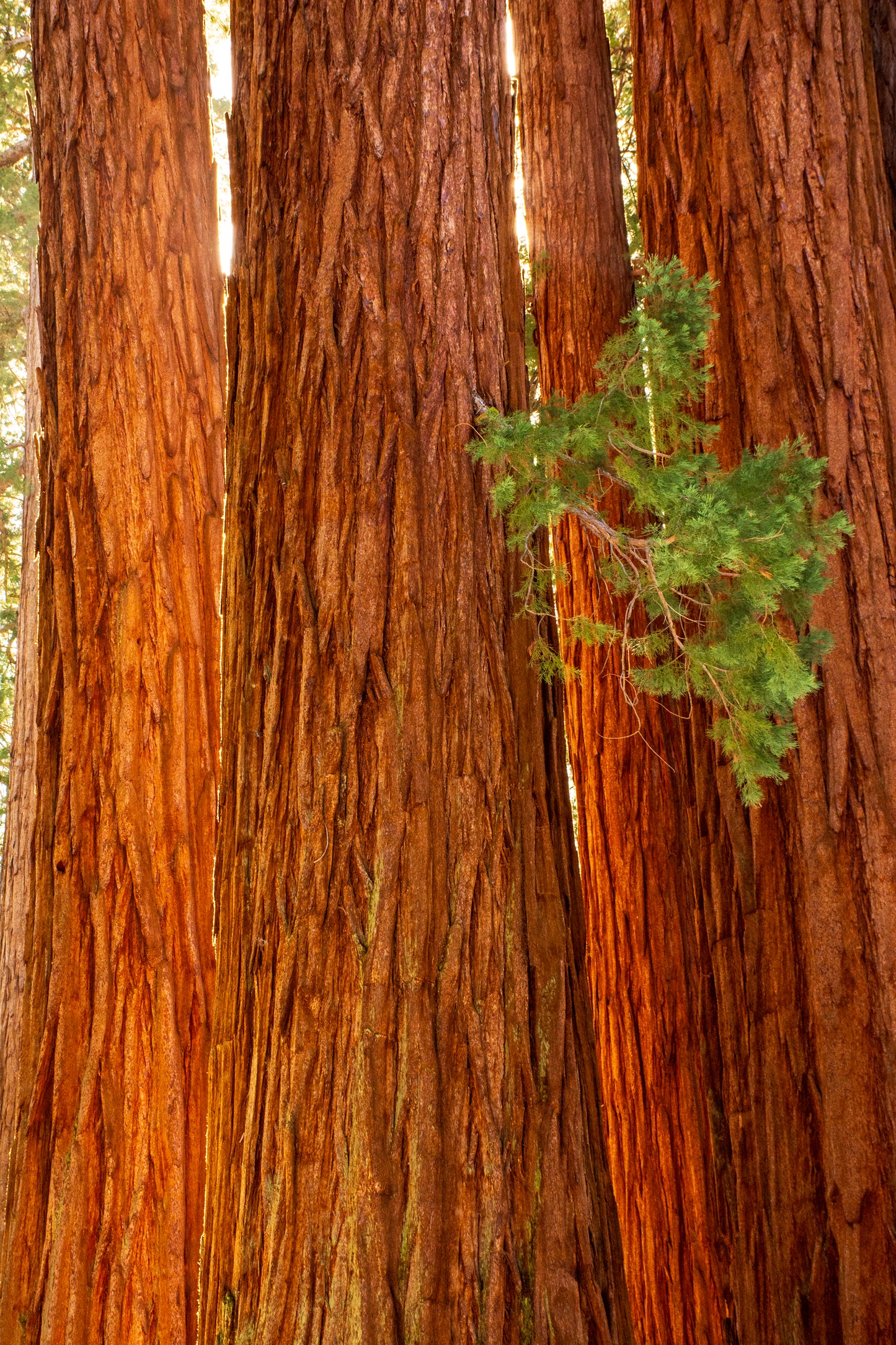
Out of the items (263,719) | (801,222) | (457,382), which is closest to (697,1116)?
(263,719)

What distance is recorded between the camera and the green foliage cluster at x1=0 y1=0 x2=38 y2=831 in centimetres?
756

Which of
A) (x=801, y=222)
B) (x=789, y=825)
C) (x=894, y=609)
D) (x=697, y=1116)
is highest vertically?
(x=801, y=222)

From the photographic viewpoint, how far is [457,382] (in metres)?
2.51

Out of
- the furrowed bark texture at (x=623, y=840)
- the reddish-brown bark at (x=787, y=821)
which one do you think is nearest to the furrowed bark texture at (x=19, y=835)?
the furrowed bark texture at (x=623, y=840)

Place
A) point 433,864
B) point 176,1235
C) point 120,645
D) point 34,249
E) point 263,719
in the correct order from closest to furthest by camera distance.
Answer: point 433,864
point 263,719
point 176,1235
point 120,645
point 34,249

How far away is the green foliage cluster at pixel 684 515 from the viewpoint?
225 cm

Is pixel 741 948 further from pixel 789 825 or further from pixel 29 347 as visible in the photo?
pixel 29 347

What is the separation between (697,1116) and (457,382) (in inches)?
87.5

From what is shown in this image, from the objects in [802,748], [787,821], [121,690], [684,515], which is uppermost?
[121,690]

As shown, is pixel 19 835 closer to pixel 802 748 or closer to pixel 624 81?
pixel 802 748

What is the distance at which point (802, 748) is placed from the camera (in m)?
2.96

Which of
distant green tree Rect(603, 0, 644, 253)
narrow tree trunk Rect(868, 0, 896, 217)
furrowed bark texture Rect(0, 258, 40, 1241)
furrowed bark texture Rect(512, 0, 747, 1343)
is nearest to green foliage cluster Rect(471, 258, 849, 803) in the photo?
furrowed bark texture Rect(512, 0, 747, 1343)

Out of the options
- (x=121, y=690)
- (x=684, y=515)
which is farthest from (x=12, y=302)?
(x=684, y=515)

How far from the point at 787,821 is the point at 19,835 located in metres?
4.27
